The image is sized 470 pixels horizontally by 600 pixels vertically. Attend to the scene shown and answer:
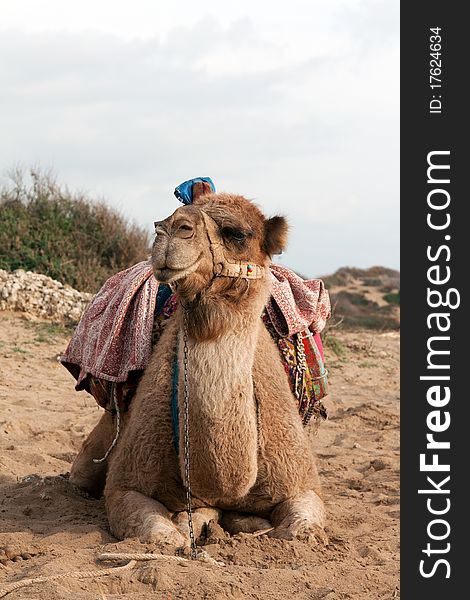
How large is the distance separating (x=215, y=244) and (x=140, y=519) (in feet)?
4.92

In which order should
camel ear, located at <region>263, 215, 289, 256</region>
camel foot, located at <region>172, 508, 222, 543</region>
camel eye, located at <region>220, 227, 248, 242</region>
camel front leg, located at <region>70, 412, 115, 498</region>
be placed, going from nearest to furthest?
camel eye, located at <region>220, 227, 248, 242</region> → camel ear, located at <region>263, 215, 289, 256</region> → camel foot, located at <region>172, 508, 222, 543</region> → camel front leg, located at <region>70, 412, 115, 498</region>

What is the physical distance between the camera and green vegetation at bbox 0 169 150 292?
531 inches

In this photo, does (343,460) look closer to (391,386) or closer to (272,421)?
(272,421)

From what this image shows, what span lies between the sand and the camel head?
129 centimetres

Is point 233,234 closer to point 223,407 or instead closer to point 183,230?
point 183,230

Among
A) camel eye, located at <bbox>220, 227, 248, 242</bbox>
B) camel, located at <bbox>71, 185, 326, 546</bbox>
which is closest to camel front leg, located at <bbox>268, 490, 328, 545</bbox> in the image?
camel, located at <bbox>71, 185, 326, 546</bbox>

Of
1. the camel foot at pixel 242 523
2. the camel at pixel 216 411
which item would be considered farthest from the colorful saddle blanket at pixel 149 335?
the camel foot at pixel 242 523

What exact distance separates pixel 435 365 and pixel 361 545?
107 centimetres

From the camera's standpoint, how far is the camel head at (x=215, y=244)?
426 centimetres

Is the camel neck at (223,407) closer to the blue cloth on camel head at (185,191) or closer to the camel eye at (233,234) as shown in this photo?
the camel eye at (233,234)

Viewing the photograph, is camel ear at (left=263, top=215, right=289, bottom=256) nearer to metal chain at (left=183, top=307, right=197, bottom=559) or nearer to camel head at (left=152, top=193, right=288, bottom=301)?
camel head at (left=152, top=193, right=288, bottom=301)

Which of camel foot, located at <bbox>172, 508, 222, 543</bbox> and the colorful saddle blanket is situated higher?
the colorful saddle blanket

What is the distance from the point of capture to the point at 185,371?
Answer: 4645 mm

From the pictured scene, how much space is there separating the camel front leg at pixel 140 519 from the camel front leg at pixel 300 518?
53 centimetres
